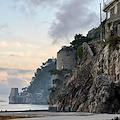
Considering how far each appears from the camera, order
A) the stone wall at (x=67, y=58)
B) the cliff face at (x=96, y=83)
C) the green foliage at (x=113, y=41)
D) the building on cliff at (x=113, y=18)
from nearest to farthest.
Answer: the cliff face at (x=96, y=83) < the green foliage at (x=113, y=41) < the building on cliff at (x=113, y=18) < the stone wall at (x=67, y=58)

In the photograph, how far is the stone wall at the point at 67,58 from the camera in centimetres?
10588

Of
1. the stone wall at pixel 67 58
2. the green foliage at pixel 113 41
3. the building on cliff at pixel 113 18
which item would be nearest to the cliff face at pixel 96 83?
the green foliage at pixel 113 41

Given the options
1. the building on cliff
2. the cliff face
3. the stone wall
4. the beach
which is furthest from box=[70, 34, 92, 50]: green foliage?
the beach

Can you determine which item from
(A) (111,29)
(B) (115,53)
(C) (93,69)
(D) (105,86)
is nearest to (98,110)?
(D) (105,86)

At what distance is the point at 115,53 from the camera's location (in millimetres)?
49688

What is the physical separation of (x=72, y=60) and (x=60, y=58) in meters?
4.43

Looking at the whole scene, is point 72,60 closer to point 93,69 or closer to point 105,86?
point 93,69

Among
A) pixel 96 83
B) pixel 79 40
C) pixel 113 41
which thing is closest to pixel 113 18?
pixel 113 41

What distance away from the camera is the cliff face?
118 ft

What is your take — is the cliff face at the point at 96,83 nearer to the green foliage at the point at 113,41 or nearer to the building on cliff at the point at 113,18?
the green foliage at the point at 113,41

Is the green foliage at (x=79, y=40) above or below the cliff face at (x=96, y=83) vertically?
above

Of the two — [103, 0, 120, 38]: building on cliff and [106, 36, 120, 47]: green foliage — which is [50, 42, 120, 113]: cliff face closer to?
[106, 36, 120, 47]: green foliage

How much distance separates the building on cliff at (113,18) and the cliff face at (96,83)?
407 cm

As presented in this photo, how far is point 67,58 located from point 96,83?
217 feet
